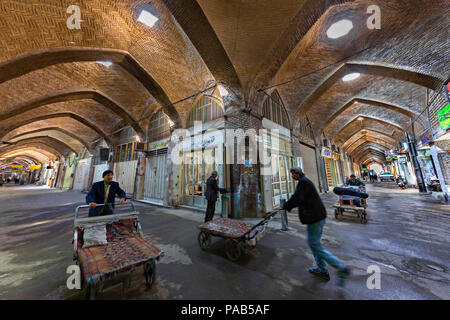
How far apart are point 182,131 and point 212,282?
760cm

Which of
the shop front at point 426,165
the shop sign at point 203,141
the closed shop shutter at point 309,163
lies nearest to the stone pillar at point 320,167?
the closed shop shutter at point 309,163

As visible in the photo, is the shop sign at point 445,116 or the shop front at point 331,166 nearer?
the shop sign at point 445,116

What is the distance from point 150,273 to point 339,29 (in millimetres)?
11322

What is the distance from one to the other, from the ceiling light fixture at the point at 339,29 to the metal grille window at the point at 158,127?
9979mm

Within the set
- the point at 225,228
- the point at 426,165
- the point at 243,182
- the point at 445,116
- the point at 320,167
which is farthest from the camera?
the point at 320,167

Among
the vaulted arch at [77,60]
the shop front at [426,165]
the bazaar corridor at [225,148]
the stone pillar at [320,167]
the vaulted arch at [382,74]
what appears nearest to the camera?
the bazaar corridor at [225,148]

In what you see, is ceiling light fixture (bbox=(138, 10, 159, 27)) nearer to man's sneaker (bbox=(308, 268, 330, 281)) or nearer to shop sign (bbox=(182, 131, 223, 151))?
shop sign (bbox=(182, 131, 223, 151))

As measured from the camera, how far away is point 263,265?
2.77m

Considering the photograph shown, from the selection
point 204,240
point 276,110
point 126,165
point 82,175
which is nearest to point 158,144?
point 126,165

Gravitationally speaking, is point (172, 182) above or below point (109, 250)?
above

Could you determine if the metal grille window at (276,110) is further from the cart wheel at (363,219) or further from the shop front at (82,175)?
the shop front at (82,175)

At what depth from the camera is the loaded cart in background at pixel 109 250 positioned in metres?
1.84

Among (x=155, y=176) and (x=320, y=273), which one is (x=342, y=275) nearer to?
(x=320, y=273)

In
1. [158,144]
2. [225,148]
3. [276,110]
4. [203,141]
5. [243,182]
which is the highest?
[276,110]
